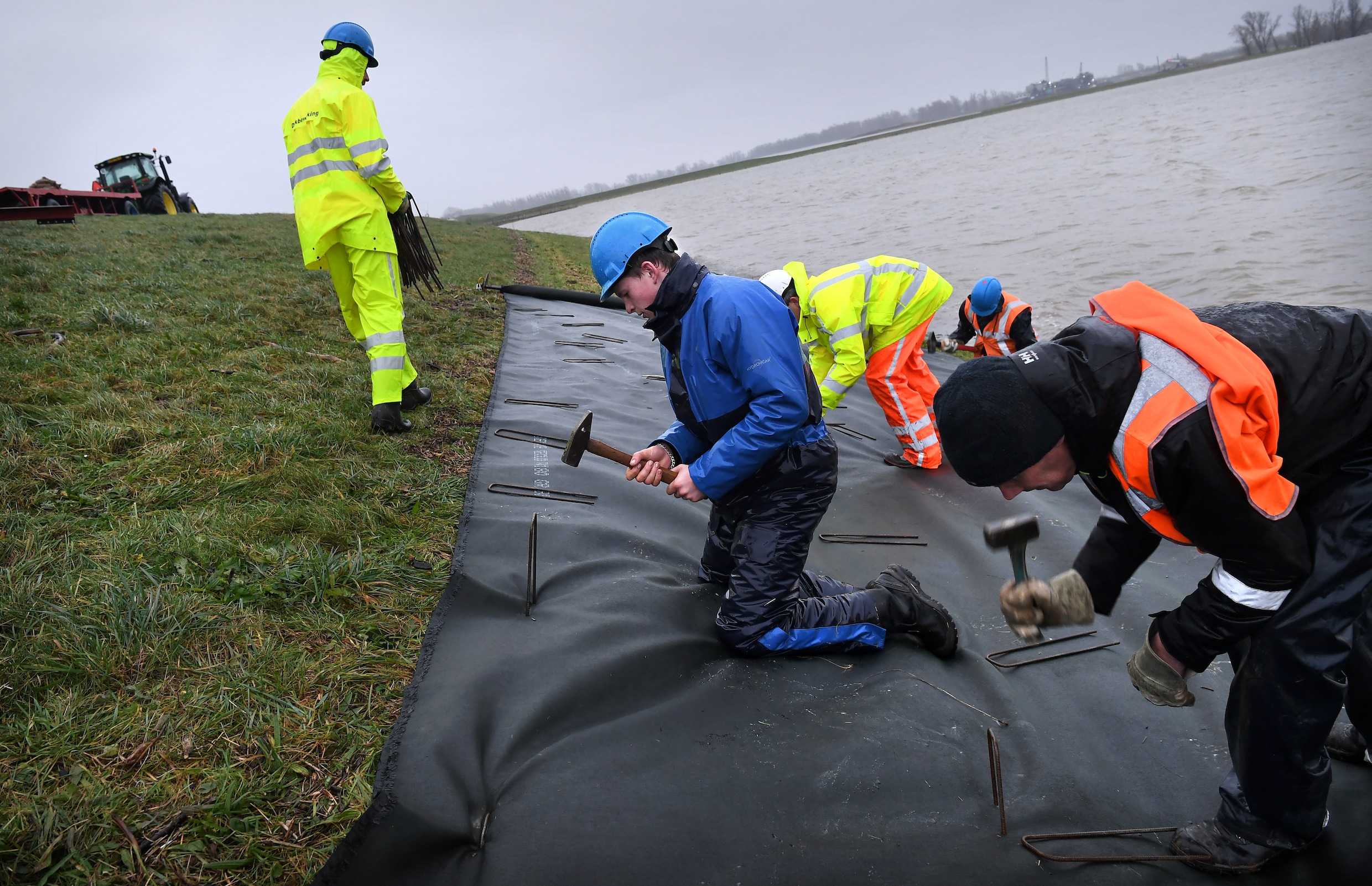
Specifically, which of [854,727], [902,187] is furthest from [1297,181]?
[854,727]

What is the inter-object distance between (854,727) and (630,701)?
29.2 inches

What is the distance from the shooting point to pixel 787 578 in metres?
2.83

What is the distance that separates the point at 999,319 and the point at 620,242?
218 inches

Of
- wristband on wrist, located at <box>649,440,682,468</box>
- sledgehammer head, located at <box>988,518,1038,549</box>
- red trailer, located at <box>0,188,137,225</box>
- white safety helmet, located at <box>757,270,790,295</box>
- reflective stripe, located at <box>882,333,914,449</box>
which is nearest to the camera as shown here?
sledgehammer head, located at <box>988,518,1038,549</box>

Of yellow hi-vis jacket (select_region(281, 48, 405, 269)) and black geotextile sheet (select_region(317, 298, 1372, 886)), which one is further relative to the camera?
yellow hi-vis jacket (select_region(281, 48, 405, 269))

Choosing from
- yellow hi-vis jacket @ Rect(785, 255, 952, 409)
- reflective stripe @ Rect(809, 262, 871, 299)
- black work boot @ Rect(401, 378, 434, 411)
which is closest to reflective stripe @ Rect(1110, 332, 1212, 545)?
yellow hi-vis jacket @ Rect(785, 255, 952, 409)

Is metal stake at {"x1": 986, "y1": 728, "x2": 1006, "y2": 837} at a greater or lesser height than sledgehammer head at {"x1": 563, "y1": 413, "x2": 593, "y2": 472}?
lesser

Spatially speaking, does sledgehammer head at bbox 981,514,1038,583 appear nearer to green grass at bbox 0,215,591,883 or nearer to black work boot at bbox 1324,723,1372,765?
black work boot at bbox 1324,723,1372,765

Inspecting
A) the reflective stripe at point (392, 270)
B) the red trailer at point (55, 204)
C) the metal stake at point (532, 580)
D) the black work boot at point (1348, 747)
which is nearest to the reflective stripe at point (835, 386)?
the metal stake at point (532, 580)

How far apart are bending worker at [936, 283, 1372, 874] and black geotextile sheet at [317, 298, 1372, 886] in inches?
19.0

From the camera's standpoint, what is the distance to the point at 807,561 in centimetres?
374

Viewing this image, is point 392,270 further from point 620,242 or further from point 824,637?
point 824,637

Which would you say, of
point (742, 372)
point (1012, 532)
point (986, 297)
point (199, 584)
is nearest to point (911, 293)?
point (986, 297)

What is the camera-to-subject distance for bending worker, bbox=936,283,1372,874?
1562 millimetres
